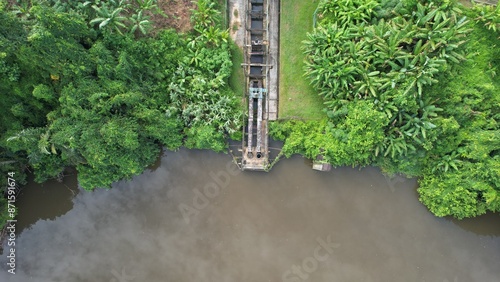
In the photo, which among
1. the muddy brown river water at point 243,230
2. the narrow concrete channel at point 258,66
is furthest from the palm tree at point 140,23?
Result: the muddy brown river water at point 243,230

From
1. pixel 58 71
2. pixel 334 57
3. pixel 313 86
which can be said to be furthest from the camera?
pixel 313 86

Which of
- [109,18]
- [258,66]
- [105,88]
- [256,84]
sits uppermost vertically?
[109,18]

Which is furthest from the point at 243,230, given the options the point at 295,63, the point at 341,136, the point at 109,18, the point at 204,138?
the point at 109,18

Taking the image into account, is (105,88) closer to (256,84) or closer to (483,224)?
(256,84)

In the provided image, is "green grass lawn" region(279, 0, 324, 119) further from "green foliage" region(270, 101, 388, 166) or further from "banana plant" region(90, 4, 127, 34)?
"banana plant" region(90, 4, 127, 34)

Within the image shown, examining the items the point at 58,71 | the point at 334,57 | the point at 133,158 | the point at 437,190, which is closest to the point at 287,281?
the point at 437,190

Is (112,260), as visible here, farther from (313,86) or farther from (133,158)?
(313,86)
